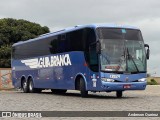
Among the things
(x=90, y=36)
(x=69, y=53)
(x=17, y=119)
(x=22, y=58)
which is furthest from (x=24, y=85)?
(x=17, y=119)

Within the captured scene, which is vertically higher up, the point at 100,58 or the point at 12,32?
the point at 12,32

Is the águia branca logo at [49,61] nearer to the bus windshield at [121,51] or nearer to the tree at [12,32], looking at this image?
the bus windshield at [121,51]

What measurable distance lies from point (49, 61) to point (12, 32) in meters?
30.7

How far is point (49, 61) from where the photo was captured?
2881cm

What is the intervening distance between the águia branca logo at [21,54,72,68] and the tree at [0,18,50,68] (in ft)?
69.5

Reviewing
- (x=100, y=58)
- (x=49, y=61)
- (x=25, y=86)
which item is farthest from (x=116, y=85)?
(x=25, y=86)

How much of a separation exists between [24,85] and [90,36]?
1173 centimetres

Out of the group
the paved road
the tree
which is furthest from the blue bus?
the tree

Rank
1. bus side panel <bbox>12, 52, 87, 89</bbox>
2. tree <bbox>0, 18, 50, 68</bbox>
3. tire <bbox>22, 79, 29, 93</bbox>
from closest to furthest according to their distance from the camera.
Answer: bus side panel <bbox>12, 52, 87, 89</bbox>, tire <bbox>22, 79, 29, 93</bbox>, tree <bbox>0, 18, 50, 68</bbox>

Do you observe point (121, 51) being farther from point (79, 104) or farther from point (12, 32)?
point (12, 32)

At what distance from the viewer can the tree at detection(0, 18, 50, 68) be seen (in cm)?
5453

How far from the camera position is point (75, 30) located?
2492 cm

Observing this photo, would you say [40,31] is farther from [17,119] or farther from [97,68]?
[17,119]

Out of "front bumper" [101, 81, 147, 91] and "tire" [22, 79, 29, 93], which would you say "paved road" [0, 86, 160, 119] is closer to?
"front bumper" [101, 81, 147, 91]
